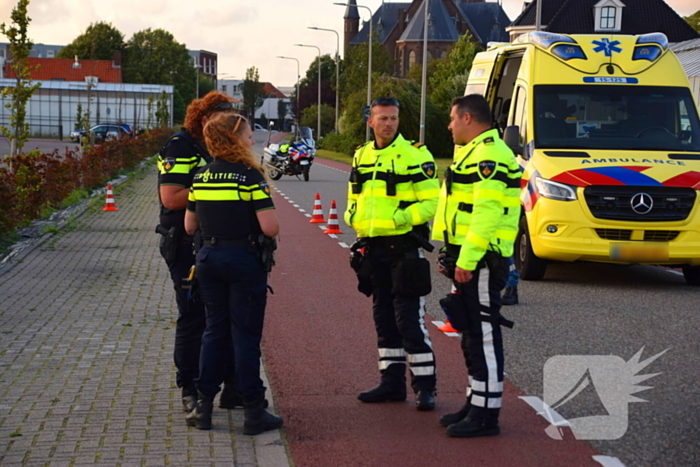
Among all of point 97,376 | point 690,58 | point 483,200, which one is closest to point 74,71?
point 690,58

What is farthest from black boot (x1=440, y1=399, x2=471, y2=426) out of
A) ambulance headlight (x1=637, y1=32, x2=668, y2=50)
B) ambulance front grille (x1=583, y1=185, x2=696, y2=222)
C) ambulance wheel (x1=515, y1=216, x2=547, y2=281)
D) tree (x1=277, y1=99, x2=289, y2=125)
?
tree (x1=277, y1=99, x2=289, y2=125)

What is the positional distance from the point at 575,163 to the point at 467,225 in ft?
18.0

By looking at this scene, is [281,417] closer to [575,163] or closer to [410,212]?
[410,212]

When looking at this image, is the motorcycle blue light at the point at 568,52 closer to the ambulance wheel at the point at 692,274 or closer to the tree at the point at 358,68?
the ambulance wheel at the point at 692,274

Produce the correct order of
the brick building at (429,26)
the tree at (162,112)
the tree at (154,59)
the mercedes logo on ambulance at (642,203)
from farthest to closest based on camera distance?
1. the tree at (154,59)
2. the brick building at (429,26)
3. the tree at (162,112)
4. the mercedes logo on ambulance at (642,203)

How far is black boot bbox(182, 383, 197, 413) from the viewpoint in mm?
5430

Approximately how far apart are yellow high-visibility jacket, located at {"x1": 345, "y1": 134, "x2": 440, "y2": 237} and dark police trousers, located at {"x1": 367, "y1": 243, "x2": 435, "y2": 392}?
0.15 metres

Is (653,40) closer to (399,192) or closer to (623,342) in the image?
(623,342)

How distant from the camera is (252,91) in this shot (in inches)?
6407

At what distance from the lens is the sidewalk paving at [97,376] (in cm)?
480

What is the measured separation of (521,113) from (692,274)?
9.49 ft

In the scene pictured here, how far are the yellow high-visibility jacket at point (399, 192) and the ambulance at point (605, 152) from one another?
5058mm

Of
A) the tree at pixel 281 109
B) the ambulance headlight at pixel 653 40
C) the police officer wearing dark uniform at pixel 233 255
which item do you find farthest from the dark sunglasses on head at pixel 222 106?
the tree at pixel 281 109

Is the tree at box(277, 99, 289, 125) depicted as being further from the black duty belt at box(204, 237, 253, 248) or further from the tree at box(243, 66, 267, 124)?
the black duty belt at box(204, 237, 253, 248)
